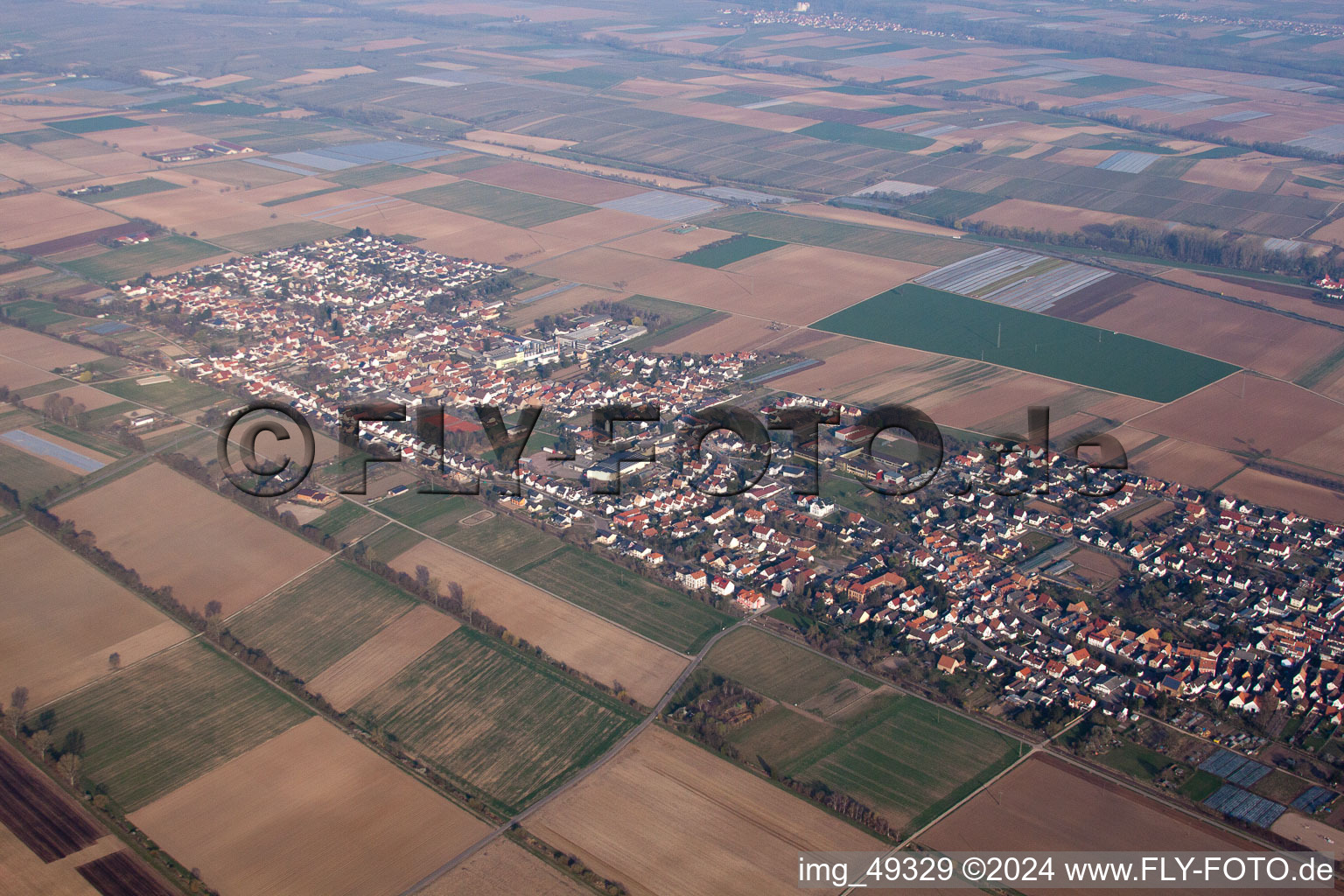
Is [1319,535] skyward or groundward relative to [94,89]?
groundward

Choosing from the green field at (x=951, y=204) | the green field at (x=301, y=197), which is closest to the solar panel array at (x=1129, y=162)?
the green field at (x=951, y=204)

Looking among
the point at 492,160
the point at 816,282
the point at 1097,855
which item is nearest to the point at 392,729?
the point at 1097,855

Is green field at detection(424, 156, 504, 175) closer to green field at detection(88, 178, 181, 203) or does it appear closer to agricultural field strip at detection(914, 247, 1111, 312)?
green field at detection(88, 178, 181, 203)

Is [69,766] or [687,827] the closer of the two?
[687,827]

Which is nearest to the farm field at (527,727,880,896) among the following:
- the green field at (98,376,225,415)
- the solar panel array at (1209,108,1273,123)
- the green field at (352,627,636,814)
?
the green field at (352,627,636,814)

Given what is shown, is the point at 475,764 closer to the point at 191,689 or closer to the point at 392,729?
the point at 392,729

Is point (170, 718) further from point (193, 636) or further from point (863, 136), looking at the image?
point (863, 136)

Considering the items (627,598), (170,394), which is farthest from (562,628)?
(170,394)
